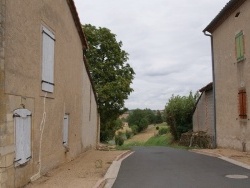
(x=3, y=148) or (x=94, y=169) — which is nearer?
(x=3, y=148)

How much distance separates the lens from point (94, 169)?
37.6 ft

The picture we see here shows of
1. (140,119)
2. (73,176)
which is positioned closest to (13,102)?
(73,176)

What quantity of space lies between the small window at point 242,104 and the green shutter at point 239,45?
5.30 ft

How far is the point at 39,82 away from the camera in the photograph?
9484mm

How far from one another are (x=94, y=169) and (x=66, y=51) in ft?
14.7

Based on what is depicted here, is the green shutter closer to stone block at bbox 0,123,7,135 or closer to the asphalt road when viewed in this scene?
the asphalt road

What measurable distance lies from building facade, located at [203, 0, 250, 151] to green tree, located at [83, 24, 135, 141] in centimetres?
1335

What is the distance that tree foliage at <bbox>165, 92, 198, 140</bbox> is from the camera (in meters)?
31.3

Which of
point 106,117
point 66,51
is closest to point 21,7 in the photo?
point 66,51

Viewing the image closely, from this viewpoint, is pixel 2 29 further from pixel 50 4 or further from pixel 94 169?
pixel 94 169

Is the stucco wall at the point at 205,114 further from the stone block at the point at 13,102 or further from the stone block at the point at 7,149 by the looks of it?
the stone block at the point at 7,149

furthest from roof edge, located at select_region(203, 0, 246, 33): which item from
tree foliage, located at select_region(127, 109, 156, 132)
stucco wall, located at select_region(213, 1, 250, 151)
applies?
tree foliage, located at select_region(127, 109, 156, 132)

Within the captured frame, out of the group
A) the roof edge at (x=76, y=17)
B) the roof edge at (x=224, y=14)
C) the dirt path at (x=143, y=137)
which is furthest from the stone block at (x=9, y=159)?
the dirt path at (x=143, y=137)

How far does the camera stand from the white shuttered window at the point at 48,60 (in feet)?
32.6
